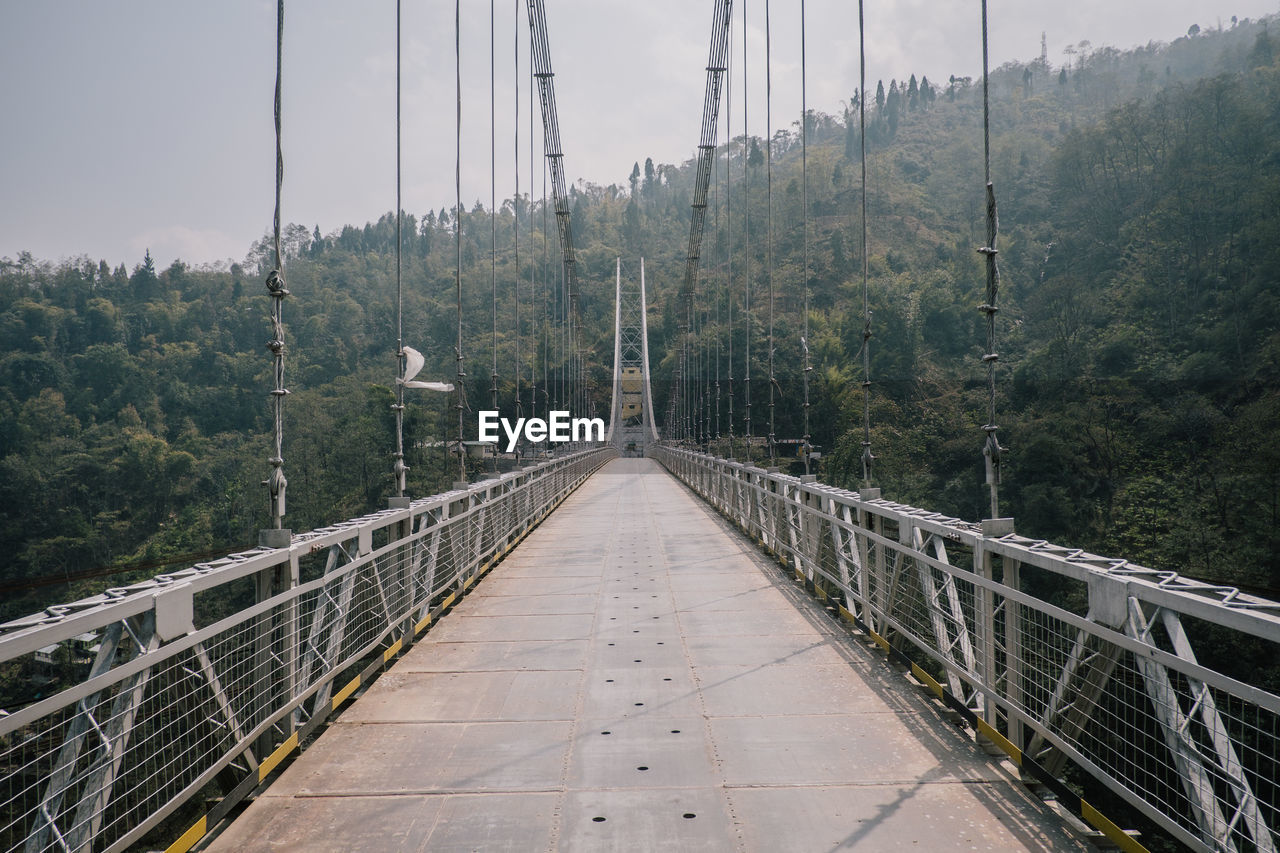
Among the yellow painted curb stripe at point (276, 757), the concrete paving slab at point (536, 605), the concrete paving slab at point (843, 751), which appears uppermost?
the yellow painted curb stripe at point (276, 757)

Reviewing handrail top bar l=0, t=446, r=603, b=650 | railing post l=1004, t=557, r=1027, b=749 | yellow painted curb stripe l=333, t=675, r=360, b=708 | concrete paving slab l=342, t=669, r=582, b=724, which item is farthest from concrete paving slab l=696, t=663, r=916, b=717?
handrail top bar l=0, t=446, r=603, b=650

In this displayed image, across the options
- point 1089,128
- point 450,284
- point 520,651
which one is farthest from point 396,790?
point 450,284

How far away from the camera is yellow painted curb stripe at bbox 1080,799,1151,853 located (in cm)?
254

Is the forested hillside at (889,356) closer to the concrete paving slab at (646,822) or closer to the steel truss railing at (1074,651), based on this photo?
the steel truss railing at (1074,651)

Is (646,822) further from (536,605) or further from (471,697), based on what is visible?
(536,605)

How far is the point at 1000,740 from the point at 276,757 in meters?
2.56

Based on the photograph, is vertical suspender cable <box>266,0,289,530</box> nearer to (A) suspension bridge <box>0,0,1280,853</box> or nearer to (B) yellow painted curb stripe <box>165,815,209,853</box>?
(A) suspension bridge <box>0,0,1280,853</box>

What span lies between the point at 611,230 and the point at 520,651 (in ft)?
320

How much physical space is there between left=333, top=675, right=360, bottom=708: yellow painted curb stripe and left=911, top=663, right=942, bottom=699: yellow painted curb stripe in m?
2.54

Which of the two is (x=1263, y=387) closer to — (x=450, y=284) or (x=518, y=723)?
(x=518, y=723)

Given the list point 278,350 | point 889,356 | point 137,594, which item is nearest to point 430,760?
point 137,594

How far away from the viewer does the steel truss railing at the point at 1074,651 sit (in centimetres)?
210

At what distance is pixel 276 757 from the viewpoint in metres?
3.25

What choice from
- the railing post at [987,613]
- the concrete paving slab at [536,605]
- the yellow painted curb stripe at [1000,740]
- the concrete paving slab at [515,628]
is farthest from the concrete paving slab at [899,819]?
the concrete paving slab at [536,605]
